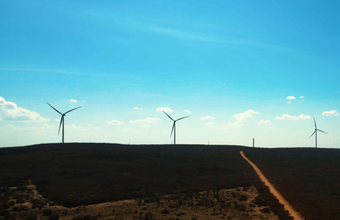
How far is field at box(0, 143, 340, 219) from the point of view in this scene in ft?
88.9

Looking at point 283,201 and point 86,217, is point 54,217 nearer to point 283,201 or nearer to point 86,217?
point 86,217

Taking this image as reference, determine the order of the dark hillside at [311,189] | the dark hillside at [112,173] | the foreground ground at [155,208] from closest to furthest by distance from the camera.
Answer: the dark hillside at [311,189] < the foreground ground at [155,208] < the dark hillside at [112,173]

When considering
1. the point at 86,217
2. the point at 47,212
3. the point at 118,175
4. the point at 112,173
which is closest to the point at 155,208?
the point at 86,217

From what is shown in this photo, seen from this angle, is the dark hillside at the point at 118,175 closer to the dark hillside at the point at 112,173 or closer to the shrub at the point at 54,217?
the dark hillside at the point at 112,173

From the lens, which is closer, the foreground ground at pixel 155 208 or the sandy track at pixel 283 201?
the sandy track at pixel 283 201

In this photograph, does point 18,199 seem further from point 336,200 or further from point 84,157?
point 336,200

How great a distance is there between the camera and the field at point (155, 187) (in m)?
27.1

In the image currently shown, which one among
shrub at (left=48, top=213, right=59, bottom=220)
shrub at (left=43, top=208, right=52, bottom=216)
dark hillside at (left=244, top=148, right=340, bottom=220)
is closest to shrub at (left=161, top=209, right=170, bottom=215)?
shrub at (left=48, top=213, right=59, bottom=220)

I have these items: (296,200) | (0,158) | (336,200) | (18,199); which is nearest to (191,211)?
(296,200)

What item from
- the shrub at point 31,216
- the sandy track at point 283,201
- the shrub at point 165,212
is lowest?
the shrub at point 31,216

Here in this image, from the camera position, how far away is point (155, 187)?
125 feet

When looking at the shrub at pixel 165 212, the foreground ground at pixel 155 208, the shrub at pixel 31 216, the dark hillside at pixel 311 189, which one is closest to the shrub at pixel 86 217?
the foreground ground at pixel 155 208

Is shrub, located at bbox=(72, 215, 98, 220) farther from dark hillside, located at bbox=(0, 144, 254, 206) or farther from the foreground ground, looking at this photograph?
dark hillside, located at bbox=(0, 144, 254, 206)

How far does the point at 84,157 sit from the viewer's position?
59.9 meters
